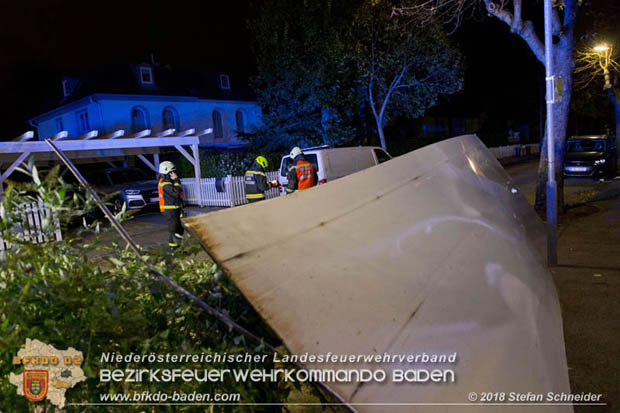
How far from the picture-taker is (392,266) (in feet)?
6.42

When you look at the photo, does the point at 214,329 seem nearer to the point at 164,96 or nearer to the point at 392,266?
the point at 392,266

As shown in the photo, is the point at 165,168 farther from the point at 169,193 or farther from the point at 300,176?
the point at 300,176

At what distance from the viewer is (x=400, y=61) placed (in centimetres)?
1920

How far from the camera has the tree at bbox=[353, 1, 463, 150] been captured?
1814cm

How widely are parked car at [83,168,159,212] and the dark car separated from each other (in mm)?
16364

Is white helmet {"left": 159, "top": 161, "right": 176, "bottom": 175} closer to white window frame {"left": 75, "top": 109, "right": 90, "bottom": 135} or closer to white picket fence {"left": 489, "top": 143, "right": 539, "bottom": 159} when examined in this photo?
white window frame {"left": 75, "top": 109, "right": 90, "bottom": 135}

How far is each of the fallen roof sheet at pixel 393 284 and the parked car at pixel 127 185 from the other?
13.4 m

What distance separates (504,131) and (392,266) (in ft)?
147

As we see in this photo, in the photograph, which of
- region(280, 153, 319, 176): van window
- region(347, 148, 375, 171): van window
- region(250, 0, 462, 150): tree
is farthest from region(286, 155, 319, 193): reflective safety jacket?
region(250, 0, 462, 150): tree

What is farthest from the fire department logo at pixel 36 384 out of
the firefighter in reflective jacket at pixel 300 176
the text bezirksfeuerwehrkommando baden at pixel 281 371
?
the firefighter in reflective jacket at pixel 300 176

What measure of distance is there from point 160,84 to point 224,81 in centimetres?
488

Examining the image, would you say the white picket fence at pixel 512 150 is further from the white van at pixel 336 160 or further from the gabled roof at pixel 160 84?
the white van at pixel 336 160

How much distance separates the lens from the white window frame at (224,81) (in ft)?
96.3

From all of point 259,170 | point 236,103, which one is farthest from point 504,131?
point 259,170
